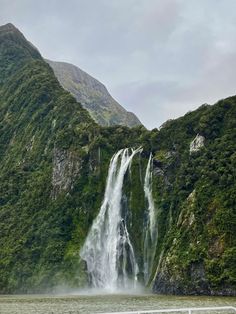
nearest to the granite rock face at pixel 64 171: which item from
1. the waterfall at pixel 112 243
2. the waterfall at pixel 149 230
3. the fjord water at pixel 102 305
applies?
the waterfall at pixel 112 243

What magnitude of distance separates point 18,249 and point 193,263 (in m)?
41.2

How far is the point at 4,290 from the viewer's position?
95438 millimetres

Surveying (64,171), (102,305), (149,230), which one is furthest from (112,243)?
(102,305)

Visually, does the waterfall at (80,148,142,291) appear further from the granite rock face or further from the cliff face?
the granite rock face

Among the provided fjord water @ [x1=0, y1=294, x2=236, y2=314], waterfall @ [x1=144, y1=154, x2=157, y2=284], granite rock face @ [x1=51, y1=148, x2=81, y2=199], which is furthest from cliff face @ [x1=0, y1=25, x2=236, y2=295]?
fjord water @ [x1=0, y1=294, x2=236, y2=314]

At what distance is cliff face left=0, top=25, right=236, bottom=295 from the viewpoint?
239ft

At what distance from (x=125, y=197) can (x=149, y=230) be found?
7.41 m

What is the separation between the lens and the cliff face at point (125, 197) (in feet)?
239

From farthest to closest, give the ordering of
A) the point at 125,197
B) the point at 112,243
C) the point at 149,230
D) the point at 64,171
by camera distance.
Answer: the point at 64,171
the point at 125,197
the point at 112,243
the point at 149,230

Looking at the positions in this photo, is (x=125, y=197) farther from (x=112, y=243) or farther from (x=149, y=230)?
(x=112, y=243)

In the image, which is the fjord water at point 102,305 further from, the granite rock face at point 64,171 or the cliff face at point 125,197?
the granite rock face at point 64,171

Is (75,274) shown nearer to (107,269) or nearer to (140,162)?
(107,269)

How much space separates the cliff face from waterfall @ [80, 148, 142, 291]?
1.51 meters

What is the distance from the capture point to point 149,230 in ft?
291
